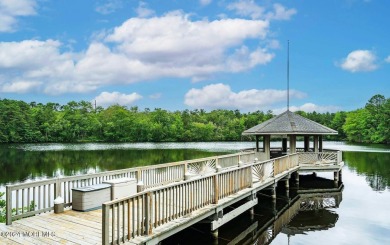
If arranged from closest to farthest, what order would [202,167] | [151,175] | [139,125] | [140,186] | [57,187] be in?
[57,187]
[140,186]
[151,175]
[202,167]
[139,125]

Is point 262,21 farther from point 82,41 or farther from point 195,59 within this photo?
point 82,41

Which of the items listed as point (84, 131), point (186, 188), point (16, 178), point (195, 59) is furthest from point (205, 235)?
point (84, 131)

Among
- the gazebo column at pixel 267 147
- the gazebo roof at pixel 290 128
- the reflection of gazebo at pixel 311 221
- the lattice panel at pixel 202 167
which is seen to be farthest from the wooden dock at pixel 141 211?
the gazebo column at pixel 267 147

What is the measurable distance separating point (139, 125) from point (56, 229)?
7866cm

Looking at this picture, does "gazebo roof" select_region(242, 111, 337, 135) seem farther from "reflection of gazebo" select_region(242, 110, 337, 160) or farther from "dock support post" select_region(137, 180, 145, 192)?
"dock support post" select_region(137, 180, 145, 192)

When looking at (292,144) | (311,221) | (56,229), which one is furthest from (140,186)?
(292,144)

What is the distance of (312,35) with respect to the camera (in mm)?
64312

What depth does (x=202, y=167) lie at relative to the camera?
13.5 metres

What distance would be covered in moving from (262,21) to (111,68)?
48.3 meters

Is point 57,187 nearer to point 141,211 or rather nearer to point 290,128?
point 141,211

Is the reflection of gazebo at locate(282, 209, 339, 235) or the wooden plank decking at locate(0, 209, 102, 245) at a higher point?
the wooden plank decking at locate(0, 209, 102, 245)

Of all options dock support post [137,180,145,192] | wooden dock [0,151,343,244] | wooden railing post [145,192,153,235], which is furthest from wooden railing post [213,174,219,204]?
wooden railing post [145,192,153,235]

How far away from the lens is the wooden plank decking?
565 centimetres

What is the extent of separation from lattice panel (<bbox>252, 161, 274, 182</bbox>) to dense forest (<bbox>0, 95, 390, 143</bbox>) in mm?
61460
